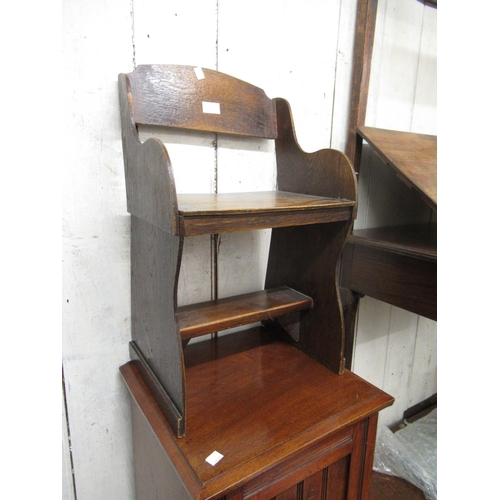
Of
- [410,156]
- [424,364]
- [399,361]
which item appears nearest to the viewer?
[410,156]

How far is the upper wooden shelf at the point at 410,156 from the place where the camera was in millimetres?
934

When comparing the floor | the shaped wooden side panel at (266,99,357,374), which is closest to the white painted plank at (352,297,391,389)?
the floor

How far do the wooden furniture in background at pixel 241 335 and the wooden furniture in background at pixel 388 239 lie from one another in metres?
0.24

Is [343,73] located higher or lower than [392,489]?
higher

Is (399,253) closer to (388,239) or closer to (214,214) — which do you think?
(388,239)

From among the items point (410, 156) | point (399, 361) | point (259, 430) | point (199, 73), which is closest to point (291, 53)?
point (199, 73)

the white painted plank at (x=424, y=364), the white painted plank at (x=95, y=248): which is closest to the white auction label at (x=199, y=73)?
the white painted plank at (x=95, y=248)

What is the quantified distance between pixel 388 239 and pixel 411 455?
0.95 metres

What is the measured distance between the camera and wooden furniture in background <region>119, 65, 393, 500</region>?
0.62 metres

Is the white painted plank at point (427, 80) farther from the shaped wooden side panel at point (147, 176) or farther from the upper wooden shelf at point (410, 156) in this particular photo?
the shaped wooden side panel at point (147, 176)

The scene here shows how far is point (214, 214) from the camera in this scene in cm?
60

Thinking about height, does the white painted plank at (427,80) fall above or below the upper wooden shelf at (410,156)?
above
